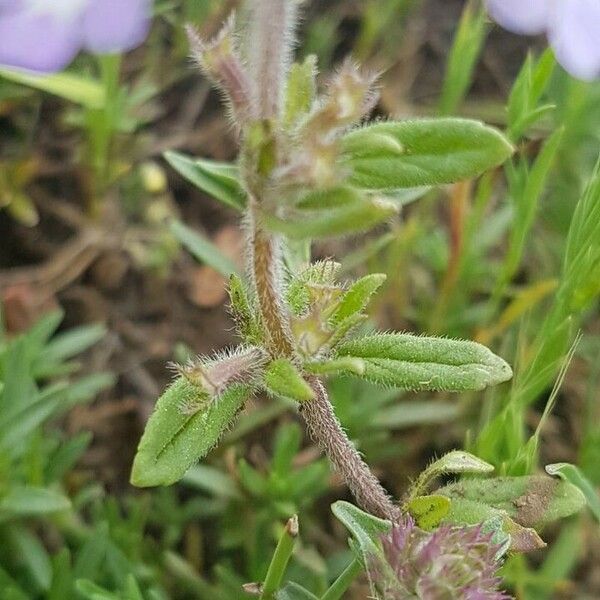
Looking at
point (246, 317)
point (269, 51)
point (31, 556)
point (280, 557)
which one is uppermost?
point (269, 51)

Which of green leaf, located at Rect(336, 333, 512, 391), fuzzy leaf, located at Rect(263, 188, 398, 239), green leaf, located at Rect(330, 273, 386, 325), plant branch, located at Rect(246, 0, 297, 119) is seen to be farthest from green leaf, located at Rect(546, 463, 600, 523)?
plant branch, located at Rect(246, 0, 297, 119)

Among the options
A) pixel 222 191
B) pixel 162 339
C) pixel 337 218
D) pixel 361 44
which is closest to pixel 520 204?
pixel 222 191

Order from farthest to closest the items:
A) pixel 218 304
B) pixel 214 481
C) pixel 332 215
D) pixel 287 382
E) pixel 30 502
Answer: pixel 218 304 → pixel 214 481 → pixel 30 502 → pixel 287 382 → pixel 332 215

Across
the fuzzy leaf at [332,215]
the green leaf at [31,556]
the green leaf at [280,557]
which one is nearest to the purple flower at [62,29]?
the fuzzy leaf at [332,215]

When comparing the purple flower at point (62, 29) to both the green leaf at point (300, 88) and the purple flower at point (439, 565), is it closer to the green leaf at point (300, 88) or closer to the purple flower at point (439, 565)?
the green leaf at point (300, 88)

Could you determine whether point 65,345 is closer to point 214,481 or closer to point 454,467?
point 214,481

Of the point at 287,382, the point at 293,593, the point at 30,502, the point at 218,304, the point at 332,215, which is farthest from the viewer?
the point at 218,304

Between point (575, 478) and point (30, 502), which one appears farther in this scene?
point (30, 502)

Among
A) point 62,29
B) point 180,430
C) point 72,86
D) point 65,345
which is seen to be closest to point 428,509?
point 180,430
